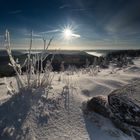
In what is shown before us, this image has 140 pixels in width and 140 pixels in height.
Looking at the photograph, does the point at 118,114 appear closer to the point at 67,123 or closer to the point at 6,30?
the point at 67,123

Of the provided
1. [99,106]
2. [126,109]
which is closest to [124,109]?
[126,109]

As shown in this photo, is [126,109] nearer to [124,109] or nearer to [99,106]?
[124,109]

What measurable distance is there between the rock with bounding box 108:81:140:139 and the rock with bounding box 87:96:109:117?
0.14m

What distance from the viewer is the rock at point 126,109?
8.05 ft

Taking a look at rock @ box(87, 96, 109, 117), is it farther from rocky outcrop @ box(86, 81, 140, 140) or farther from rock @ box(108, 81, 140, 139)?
rock @ box(108, 81, 140, 139)

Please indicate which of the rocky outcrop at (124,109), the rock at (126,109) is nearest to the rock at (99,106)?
the rocky outcrop at (124,109)

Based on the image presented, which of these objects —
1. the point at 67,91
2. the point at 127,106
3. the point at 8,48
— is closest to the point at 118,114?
the point at 127,106

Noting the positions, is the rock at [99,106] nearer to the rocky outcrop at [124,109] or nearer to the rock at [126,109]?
the rocky outcrop at [124,109]

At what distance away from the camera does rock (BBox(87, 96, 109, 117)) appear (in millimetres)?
2872

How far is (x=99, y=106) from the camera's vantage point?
9.65 feet

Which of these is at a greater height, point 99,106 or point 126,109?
point 126,109

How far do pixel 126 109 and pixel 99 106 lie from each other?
52cm

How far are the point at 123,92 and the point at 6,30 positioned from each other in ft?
7.13

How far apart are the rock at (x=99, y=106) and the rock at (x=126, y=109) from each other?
0.14 meters
